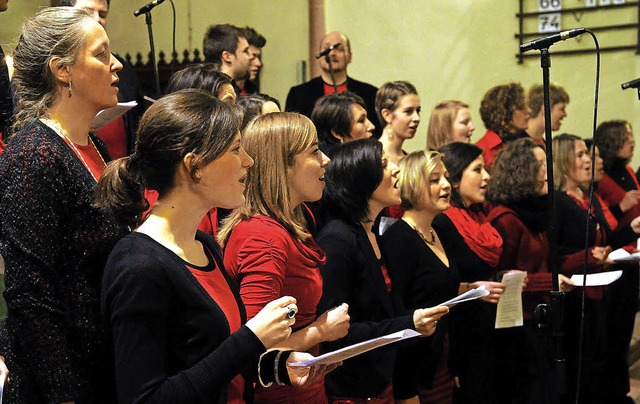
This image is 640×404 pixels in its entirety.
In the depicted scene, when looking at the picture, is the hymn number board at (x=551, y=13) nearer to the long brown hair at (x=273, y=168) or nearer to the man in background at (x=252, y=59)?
the man in background at (x=252, y=59)

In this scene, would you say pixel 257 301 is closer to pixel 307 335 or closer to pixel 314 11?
pixel 307 335

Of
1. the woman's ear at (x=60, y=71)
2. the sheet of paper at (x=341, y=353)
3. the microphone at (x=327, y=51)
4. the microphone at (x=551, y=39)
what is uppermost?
the microphone at (x=327, y=51)

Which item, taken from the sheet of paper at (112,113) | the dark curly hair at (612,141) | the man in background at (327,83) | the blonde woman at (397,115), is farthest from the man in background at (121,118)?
the dark curly hair at (612,141)

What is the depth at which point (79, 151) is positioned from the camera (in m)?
2.18

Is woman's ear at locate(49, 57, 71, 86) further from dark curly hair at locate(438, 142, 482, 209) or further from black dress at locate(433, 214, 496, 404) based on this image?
dark curly hair at locate(438, 142, 482, 209)

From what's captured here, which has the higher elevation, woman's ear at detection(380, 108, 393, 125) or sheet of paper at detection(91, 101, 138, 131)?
sheet of paper at detection(91, 101, 138, 131)

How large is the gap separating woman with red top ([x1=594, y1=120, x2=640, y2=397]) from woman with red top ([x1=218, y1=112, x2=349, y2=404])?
9.51ft

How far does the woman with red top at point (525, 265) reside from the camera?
4359 millimetres

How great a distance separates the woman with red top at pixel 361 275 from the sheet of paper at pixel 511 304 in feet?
2.72

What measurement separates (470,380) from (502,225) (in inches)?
31.1

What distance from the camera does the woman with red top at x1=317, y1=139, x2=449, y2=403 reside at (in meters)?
2.93

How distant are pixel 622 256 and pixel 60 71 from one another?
3050mm

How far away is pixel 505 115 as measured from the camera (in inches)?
220

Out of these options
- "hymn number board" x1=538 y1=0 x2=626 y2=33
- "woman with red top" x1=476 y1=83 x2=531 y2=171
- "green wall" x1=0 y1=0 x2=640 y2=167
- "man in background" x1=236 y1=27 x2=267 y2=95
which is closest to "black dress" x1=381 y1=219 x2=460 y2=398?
"man in background" x1=236 y1=27 x2=267 y2=95
